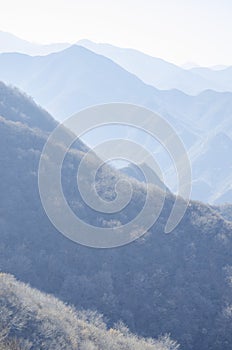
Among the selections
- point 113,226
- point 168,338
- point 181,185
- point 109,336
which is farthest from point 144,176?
point 181,185

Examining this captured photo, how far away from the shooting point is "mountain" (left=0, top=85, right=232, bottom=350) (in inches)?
1276

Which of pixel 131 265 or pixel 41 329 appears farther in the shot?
pixel 131 265

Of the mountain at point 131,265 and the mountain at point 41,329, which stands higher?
the mountain at point 41,329

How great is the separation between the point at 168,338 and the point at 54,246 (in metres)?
12.5

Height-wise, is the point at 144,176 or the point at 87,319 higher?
the point at 87,319

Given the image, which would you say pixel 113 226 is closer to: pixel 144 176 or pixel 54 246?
pixel 54 246

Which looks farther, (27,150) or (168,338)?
(27,150)

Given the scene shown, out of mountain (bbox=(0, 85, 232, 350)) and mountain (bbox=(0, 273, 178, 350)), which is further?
mountain (bbox=(0, 85, 232, 350))

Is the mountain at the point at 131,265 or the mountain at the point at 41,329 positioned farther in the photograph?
the mountain at the point at 131,265

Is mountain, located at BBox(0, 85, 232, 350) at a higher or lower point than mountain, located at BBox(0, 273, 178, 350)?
lower

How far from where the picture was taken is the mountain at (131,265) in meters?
32.4

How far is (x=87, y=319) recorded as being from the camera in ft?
94.4

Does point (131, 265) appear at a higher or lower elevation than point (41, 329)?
lower

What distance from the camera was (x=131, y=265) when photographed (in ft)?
120
